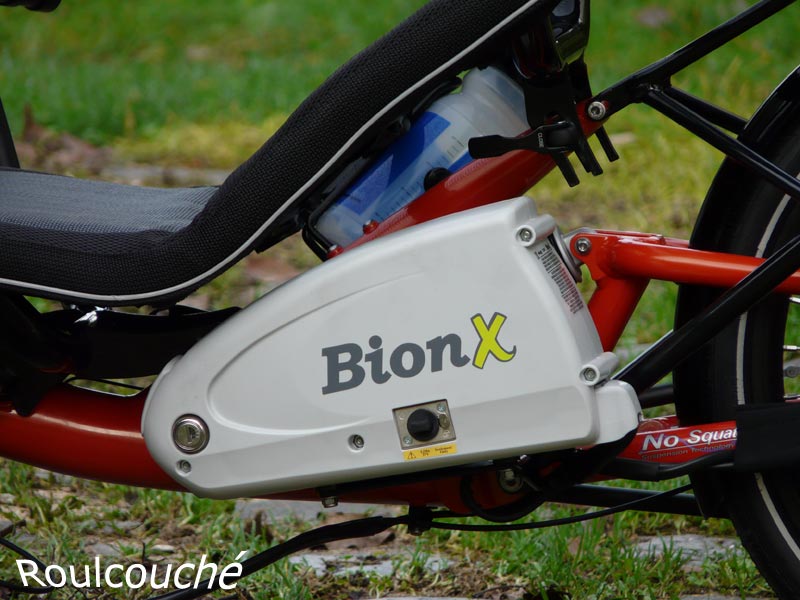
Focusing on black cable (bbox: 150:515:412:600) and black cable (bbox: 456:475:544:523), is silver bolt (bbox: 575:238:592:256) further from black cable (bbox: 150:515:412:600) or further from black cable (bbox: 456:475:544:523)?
black cable (bbox: 150:515:412:600)

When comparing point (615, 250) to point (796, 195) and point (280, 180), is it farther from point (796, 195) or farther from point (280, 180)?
point (280, 180)

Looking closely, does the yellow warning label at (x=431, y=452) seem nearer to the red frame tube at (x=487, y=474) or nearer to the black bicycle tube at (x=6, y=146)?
the red frame tube at (x=487, y=474)

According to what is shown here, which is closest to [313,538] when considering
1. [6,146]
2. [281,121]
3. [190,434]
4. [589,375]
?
[190,434]

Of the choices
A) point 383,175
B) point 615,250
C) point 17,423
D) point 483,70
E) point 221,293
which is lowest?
point 17,423

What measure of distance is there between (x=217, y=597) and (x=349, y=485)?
48 cm

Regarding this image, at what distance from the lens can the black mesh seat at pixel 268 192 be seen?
4.51 feet

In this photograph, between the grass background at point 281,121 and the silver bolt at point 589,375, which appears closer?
the silver bolt at point 589,375

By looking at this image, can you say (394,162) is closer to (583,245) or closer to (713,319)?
(583,245)

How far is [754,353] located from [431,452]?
1.48 ft

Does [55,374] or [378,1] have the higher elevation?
[378,1]

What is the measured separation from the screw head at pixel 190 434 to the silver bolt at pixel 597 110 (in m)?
0.64

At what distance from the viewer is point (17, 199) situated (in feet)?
5.69

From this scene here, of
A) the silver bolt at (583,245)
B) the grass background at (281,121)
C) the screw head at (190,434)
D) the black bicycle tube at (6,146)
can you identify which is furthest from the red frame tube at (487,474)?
the black bicycle tube at (6,146)

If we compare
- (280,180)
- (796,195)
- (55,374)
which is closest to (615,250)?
(796,195)
